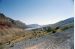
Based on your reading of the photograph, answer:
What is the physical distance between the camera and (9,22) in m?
2.47

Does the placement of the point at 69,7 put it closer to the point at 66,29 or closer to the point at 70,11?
the point at 70,11

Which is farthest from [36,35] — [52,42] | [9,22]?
[9,22]

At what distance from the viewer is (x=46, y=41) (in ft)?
8.01

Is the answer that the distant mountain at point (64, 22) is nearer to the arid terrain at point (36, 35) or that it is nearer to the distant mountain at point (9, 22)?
the arid terrain at point (36, 35)

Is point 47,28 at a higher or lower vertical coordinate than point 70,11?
lower

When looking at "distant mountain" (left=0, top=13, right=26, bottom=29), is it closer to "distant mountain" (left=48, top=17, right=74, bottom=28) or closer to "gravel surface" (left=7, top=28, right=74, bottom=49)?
"gravel surface" (left=7, top=28, right=74, bottom=49)

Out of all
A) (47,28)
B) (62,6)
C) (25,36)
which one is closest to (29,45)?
(25,36)

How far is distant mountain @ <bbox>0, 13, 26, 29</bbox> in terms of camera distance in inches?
95.4

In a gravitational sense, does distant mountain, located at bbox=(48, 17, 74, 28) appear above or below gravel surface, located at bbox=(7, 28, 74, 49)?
above

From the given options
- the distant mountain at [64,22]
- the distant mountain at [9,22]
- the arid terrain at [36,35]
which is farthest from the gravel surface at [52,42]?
the distant mountain at [9,22]

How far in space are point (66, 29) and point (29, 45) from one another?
58 cm

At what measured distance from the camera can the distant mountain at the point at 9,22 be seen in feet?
7.95

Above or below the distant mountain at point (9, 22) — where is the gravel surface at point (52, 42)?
below

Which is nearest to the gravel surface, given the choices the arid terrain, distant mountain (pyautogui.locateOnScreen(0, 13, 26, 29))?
the arid terrain
